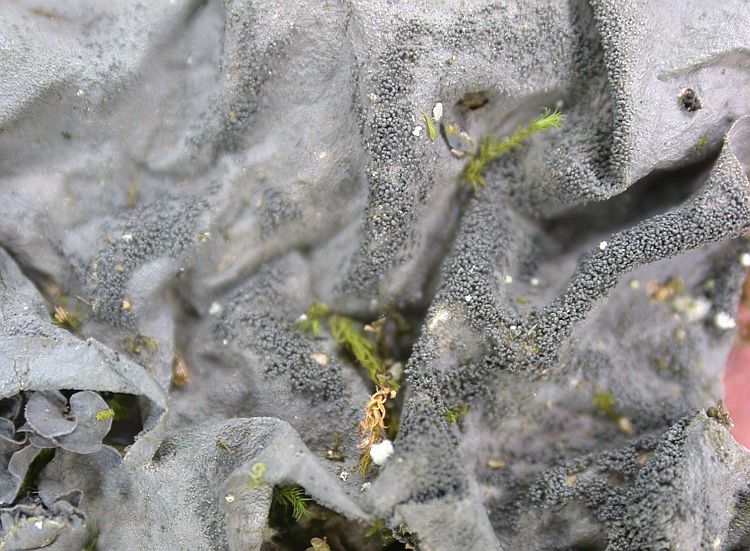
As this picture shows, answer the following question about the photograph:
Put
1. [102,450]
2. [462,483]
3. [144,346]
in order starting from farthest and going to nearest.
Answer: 1. [144,346]
2. [102,450]
3. [462,483]

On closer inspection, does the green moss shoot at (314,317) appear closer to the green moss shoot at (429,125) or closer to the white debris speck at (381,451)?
the white debris speck at (381,451)

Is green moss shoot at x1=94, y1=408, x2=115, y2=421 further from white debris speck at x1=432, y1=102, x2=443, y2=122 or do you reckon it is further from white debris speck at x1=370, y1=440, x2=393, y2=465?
white debris speck at x1=432, y1=102, x2=443, y2=122

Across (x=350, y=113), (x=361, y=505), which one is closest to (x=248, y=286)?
(x=350, y=113)

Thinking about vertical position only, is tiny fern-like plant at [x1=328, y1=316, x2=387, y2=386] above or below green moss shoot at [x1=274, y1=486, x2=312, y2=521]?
above

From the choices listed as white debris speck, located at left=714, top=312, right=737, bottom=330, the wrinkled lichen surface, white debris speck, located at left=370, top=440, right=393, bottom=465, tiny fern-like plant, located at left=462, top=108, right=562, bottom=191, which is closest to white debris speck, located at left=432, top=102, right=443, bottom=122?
the wrinkled lichen surface

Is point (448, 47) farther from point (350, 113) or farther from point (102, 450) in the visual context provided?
point (102, 450)

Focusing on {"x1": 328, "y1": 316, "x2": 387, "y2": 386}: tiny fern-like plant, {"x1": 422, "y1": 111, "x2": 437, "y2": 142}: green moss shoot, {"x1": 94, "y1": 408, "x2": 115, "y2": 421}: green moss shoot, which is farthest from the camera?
{"x1": 328, "y1": 316, "x2": 387, "y2": 386}: tiny fern-like plant

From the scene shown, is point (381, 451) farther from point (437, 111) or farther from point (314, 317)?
point (437, 111)
